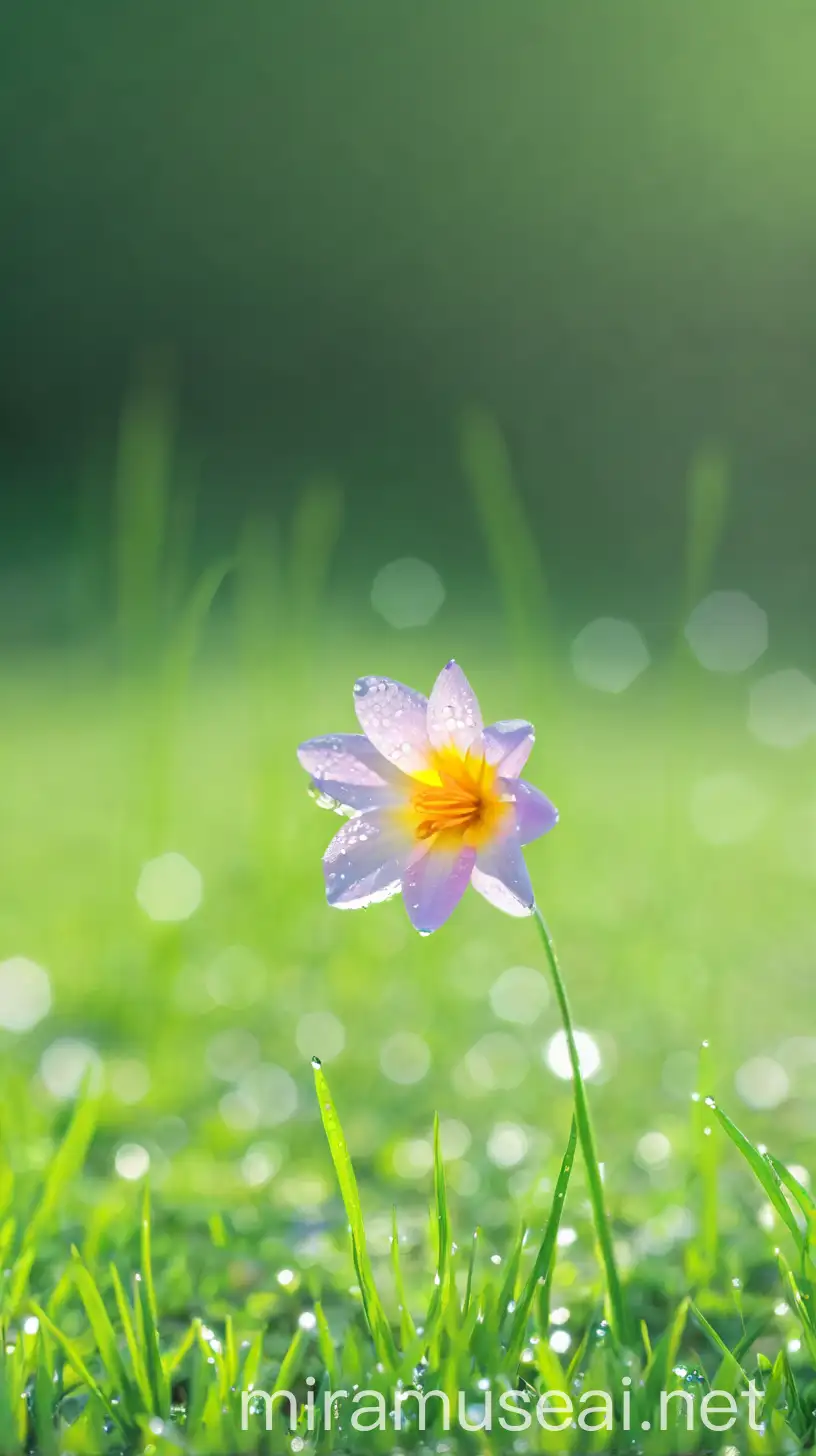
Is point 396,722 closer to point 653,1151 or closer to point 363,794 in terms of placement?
point 363,794

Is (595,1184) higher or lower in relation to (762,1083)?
lower

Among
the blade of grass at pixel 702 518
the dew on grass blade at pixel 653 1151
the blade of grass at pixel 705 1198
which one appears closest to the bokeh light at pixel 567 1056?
the dew on grass blade at pixel 653 1151

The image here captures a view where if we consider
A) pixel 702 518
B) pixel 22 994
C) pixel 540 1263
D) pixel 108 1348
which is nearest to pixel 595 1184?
pixel 540 1263

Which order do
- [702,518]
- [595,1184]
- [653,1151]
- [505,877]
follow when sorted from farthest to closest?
[653,1151] → [702,518] → [595,1184] → [505,877]

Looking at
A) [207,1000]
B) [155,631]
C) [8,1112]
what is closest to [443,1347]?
[8,1112]

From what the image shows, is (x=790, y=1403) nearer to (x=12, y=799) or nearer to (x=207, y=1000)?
(x=207, y=1000)

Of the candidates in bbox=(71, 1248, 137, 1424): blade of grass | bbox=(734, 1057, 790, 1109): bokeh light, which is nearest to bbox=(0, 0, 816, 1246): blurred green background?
bbox=(734, 1057, 790, 1109): bokeh light
